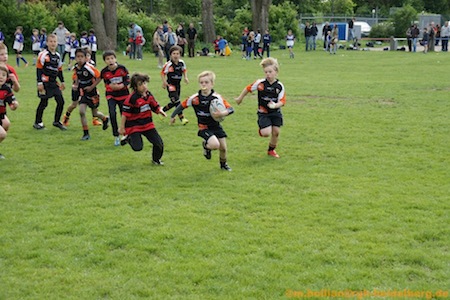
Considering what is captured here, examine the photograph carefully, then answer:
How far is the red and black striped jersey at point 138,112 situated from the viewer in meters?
10.1

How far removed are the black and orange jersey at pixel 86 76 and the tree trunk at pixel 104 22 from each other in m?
25.2

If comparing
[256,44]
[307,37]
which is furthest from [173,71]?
[307,37]

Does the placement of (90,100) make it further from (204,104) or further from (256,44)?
(256,44)

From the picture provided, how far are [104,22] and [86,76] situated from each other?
27718mm

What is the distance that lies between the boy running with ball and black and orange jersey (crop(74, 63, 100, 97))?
11.4 feet

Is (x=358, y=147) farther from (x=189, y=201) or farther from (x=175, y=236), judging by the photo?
(x=175, y=236)

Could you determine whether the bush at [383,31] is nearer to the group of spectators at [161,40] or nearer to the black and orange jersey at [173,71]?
the group of spectators at [161,40]

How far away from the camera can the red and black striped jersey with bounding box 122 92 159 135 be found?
1014 centimetres

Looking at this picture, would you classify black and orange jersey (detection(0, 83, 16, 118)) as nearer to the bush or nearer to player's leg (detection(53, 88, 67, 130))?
player's leg (detection(53, 88, 67, 130))

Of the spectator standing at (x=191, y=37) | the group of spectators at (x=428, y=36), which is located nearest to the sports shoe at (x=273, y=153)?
the spectator standing at (x=191, y=37)

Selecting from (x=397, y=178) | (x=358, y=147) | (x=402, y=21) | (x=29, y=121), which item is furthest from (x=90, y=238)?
(x=402, y=21)

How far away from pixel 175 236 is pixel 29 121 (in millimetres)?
9154

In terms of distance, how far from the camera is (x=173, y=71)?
1452cm

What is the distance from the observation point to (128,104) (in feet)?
33.2
